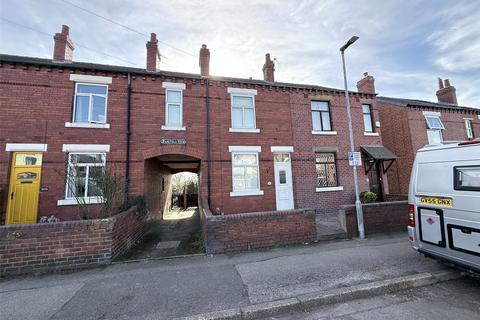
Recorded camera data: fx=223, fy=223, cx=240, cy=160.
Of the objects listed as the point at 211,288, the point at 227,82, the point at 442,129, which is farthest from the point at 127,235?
the point at 442,129

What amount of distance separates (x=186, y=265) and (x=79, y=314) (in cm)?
234

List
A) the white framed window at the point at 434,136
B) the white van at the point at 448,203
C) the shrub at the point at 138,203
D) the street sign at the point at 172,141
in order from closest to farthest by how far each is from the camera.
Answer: the white van at the point at 448,203
the shrub at the point at 138,203
the street sign at the point at 172,141
the white framed window at the point at 434,136

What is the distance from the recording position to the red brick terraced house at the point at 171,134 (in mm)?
8539

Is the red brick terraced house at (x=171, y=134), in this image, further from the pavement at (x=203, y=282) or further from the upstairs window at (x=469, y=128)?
the upstairs window at (x=469, y=128)

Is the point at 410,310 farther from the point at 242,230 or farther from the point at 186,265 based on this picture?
the point at 186,265

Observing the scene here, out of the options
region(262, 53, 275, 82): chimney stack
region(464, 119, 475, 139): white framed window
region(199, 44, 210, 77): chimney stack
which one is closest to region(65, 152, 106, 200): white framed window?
region(199, 44, 210, 77): chimney stack

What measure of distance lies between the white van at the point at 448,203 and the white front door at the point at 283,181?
244 inches

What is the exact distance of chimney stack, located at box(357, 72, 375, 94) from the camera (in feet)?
44.8

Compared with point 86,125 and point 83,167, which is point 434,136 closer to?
A: point 86,125

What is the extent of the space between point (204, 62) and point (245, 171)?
5875 millimetres

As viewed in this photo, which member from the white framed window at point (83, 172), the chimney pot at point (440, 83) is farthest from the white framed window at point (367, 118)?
the white framed window at point (83, 172)

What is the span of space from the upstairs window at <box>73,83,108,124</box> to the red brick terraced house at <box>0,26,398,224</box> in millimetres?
39

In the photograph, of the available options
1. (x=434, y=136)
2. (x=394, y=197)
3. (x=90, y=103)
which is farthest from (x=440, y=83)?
(x=90, y=103)

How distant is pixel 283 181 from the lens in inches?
439
